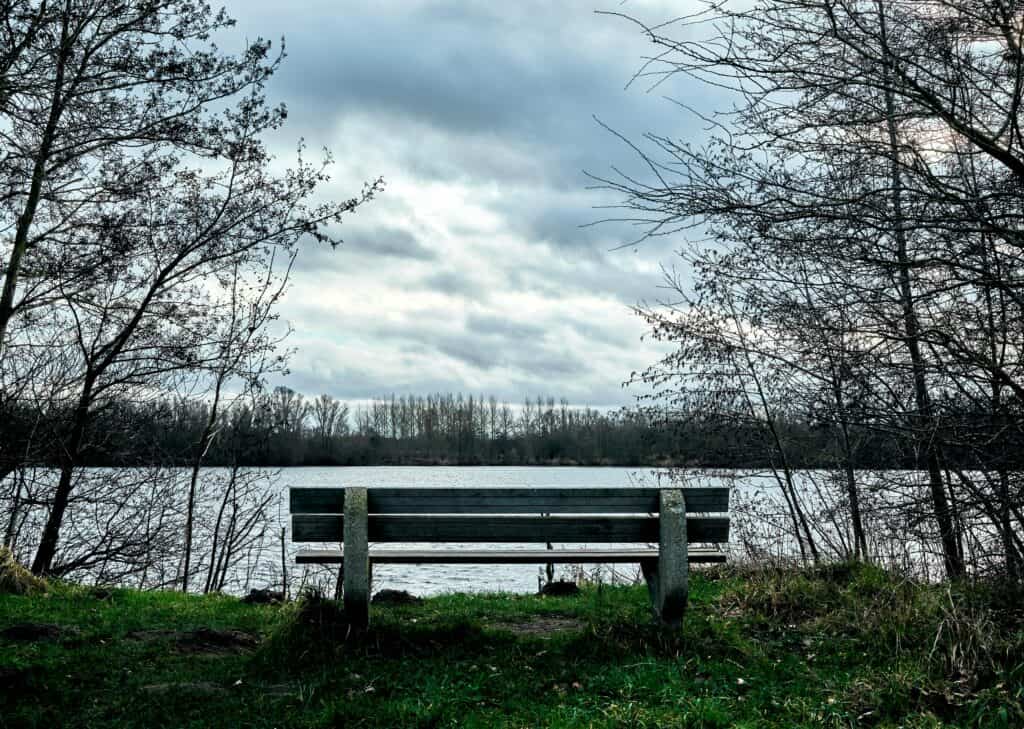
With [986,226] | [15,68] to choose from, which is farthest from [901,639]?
[15,68]

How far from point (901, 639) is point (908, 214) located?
8.47 feet

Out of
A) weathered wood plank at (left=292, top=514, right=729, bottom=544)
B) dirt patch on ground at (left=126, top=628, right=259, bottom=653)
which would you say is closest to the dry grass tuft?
dirt patch on ground at (left=126, top=628, right=259, bottom=653)

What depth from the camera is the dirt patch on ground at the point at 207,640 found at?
574cm

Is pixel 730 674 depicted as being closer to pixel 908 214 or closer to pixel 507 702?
pixel 507 702

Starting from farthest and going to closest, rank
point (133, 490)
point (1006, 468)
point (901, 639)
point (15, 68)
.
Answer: point (133, 490), point (15, 68), point (1006, 468), point (901, 639)

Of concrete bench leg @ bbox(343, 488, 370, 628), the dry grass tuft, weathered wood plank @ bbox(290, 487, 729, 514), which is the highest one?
weathered wood plank @ bbox(290, 487, 729, 514)

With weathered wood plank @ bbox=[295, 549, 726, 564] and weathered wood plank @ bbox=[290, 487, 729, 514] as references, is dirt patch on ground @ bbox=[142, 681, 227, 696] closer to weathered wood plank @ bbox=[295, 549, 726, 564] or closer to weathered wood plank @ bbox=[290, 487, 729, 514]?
weathered wood plank @ bbox=[295, 549, 726, 564]

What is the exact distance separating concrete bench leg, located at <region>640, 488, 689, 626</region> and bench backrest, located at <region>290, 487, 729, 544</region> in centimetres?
10

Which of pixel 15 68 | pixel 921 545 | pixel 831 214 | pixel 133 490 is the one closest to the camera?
pixel 831 214

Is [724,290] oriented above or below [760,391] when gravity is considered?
above

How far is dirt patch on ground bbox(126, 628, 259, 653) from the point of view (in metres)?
5.74

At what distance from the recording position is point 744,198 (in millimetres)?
5008

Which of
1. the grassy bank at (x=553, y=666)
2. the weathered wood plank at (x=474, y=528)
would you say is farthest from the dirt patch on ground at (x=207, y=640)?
the weathered wood plank at (x=474, y=528)

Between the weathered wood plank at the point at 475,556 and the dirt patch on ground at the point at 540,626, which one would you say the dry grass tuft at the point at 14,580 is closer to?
the weathered wood plank at the point at 475,556
